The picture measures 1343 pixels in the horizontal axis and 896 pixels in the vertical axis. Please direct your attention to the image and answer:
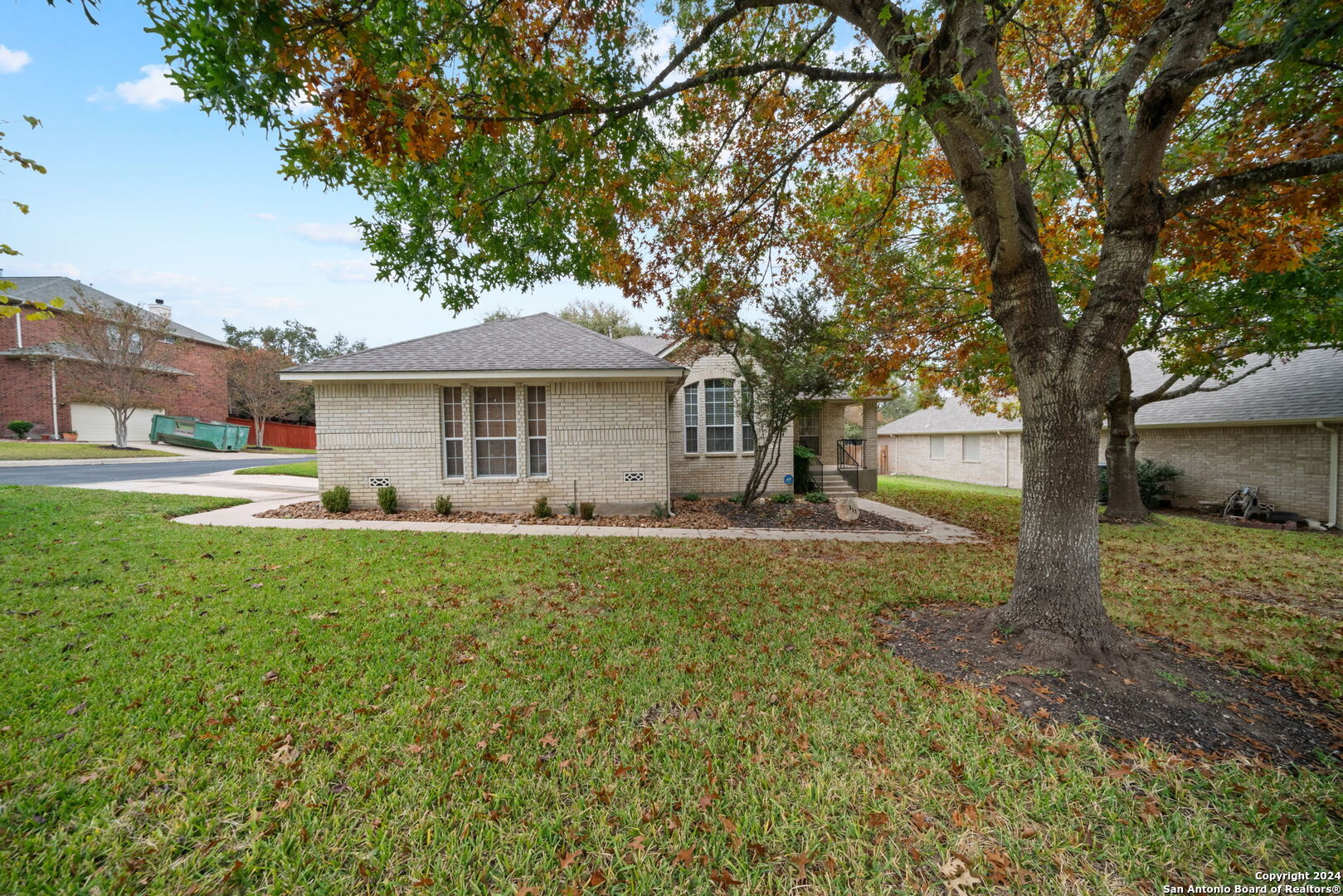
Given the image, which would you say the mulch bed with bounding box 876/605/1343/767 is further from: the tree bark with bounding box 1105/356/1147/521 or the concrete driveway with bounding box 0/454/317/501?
the concrete driveway with bounding box 0/454/317/501

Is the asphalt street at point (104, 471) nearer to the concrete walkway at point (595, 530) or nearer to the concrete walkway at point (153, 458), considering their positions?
the concrete walkway at point (153, 458)

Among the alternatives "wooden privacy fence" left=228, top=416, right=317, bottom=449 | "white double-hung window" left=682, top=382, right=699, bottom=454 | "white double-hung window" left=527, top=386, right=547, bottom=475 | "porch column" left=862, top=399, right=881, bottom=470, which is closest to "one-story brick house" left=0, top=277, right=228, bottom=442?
"wooden privacy fence" left=228, top=416, right=317, bottom=449

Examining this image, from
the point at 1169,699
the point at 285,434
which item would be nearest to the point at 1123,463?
the point at 1169,699

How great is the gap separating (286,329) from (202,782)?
6441cm

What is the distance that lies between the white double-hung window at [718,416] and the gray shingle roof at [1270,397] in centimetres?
1274

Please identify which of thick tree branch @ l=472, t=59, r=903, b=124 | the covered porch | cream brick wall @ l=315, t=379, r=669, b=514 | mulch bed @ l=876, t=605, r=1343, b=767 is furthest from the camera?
the covered porch

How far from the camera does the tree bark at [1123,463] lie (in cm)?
1138

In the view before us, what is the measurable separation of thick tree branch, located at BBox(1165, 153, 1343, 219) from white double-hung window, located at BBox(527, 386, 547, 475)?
9.47 meters

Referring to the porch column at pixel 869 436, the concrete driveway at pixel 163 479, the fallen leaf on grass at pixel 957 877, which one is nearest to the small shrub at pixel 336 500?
the concrete driveway at pixel 163 479

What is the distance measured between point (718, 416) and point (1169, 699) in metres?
11.8

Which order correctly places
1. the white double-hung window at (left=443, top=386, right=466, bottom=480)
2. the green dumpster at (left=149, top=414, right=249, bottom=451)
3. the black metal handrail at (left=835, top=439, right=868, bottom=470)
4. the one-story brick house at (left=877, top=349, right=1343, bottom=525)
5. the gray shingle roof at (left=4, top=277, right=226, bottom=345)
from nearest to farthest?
1. the white double-hung window at (left=443, top=386, right=466, bottom=480)
2. the one-story brick house at (left=877, top=349, right=1343, bottom=525)
3. the black metal handrail at (left=835, top=439, right=868, bottom=470)
4. the gray shingle roof at (left=4, top=277, right=226, bottom=345)
5. the green dumpster at (left=149, top=414, right=249, bottom=451)

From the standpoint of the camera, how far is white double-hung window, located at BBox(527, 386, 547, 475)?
34.6 ft

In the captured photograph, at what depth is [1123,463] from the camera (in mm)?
11641

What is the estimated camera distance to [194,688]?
3.30m
